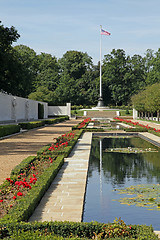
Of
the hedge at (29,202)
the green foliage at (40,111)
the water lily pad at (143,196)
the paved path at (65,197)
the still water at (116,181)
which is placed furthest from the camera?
the green foliage at (40,111)

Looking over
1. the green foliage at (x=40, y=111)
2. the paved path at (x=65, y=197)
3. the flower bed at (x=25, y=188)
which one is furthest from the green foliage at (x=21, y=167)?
the green foliage at (x=40, y=111)

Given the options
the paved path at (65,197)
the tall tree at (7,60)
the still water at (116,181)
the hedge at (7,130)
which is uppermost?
the tall tree at (7,60)

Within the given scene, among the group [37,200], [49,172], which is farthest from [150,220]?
[49,172]

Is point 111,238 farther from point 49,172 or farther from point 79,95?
point 79,95

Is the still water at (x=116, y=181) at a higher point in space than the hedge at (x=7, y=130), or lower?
lower

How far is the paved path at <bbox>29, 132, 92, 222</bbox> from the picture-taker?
19.9ft

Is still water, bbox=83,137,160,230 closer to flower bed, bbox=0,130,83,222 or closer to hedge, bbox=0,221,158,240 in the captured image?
flower bed, bbox=0,130,83,222

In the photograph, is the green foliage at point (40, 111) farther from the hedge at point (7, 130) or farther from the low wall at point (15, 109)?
the hedge at point (7, 130)

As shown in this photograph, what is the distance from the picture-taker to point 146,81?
84812 mm

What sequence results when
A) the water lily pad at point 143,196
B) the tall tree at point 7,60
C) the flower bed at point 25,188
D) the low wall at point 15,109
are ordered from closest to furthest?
the flower bed at point 25,188 → the water lily pad at point 143,196 → the low wall at point 15,109 → the tall tree at point 7,60

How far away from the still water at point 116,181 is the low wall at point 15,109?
19387 millimetres

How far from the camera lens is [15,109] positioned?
39.6 metres

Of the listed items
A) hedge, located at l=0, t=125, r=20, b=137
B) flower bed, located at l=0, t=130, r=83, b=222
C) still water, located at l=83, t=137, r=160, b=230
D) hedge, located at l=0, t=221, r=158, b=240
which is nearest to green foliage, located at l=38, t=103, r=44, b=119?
hedge, located at l=0, t=125, r=20, b=137

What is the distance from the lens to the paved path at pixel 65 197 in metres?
6.08
